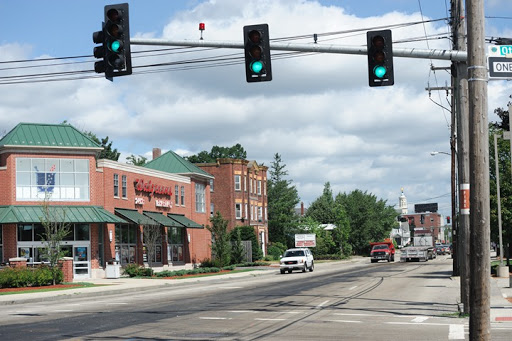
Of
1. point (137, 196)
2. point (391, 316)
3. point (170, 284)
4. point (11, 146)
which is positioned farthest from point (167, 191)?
point (391, 316)

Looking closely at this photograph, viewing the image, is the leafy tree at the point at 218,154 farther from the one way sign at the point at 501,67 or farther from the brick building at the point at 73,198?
the one way sign at the point at 501,67

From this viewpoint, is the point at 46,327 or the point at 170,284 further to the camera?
the point at 170,284

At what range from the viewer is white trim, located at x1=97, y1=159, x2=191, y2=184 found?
48.4 m

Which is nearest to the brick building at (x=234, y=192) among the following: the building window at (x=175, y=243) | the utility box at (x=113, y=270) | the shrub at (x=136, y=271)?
the building window at (x=175, y=243)

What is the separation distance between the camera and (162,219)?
55.0m

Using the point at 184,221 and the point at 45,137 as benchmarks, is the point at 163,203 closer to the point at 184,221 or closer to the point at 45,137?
the point at 184,221

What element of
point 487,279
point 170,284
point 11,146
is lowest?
point 170,284

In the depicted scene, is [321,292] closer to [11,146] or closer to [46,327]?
[46,327]

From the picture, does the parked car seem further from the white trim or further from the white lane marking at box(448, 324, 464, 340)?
the white lane marking at box(448, 324, 464, 340)

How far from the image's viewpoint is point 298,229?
98250 millimetres

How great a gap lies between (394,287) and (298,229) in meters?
67.1

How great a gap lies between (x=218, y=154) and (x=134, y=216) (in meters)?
79.3

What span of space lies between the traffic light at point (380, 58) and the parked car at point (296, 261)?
123ft

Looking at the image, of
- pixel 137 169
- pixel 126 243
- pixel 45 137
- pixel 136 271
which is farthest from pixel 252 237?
pixel 45 137
